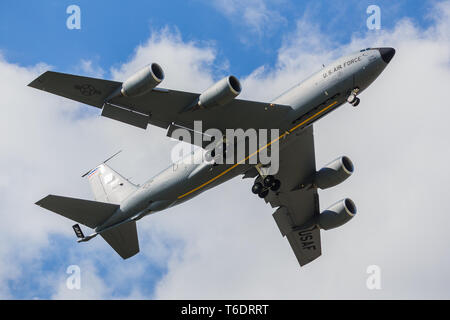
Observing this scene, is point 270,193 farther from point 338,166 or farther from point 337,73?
point 337,73

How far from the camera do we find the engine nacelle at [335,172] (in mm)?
43531

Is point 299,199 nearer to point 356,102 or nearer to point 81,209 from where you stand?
point 356,102

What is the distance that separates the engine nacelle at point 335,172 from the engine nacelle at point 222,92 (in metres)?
10.1

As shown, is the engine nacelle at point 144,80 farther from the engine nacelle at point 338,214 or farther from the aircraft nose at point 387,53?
the engine nacelle at point 338,214

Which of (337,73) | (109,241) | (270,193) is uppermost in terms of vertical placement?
(337,73)

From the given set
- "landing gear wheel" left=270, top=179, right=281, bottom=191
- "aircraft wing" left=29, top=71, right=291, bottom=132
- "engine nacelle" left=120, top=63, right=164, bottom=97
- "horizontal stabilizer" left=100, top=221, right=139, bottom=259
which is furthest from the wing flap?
"landing gear wheel" left=270, top=179, right=281, bottom=191

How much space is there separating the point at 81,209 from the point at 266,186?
11515mm

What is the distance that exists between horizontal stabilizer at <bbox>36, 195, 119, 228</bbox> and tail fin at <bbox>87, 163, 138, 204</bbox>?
1.89m

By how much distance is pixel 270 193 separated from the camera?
46812mm

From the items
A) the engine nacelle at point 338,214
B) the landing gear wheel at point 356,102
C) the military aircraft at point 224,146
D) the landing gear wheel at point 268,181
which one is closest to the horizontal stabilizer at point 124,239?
the military aircraft at point 224,146

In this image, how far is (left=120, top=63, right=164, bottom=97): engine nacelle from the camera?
115 ft

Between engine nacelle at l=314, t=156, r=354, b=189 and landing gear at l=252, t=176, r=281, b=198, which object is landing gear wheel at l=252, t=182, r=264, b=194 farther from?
engine nacelle at l=314, t=156, r=354, b=189

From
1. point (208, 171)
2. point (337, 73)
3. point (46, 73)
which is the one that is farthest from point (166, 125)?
point (337, 73)

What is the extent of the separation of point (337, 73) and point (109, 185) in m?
18.3
